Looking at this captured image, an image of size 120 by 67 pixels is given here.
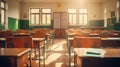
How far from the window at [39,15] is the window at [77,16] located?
203 cm

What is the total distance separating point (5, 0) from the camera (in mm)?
12742

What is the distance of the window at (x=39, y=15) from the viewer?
18.1 metres

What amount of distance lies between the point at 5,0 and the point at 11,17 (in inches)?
78.0

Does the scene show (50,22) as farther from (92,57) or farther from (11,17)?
(92,57)

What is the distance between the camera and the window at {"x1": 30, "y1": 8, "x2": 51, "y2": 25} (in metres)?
18.1

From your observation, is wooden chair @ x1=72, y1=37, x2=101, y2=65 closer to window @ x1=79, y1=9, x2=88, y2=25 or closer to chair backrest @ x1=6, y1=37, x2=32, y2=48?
chair backrest @ x1=6, y1=37, x2=32, y2=48

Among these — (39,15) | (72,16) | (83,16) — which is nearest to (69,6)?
(72,16)

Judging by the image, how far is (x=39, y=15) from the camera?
18094 mm

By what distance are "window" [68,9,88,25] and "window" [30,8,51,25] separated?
203 cm

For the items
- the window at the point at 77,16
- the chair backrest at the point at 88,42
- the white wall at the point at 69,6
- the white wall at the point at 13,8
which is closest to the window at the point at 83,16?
the window at the point at 77,16

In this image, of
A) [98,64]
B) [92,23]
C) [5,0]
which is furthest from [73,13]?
[98,64]

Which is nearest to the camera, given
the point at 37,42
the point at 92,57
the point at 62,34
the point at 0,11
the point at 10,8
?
the point at 92,57

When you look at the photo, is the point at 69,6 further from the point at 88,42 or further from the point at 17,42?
the point at 88,42

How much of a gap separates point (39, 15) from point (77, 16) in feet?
11.4
